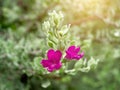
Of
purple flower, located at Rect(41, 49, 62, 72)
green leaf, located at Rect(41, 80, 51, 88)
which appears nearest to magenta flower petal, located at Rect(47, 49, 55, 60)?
purple flower, located at Rect(41, 49, 62, 72)

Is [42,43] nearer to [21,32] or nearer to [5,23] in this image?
[21,32]

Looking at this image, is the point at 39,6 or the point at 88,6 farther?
the point at 39,6

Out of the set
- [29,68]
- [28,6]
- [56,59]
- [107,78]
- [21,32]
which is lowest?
[56,59]

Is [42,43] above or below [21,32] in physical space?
below

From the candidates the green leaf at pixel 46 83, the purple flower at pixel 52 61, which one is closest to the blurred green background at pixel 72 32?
the green leaf at pixel 46 83

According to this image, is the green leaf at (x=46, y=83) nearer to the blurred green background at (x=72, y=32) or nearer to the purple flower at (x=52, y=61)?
the blurred green background at (x=72, y=32)

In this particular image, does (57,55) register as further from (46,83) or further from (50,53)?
(46,83)

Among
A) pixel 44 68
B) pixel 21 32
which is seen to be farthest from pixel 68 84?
pixel 44 68
